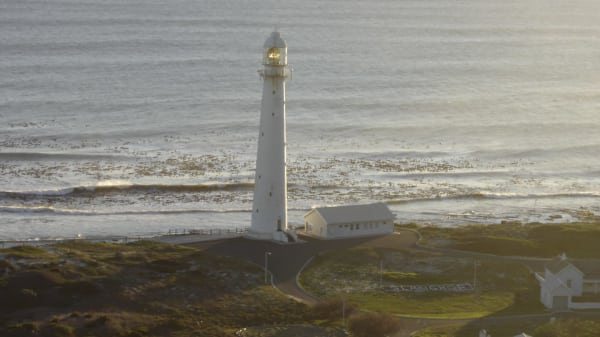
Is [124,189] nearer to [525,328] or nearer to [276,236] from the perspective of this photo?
[276,236]

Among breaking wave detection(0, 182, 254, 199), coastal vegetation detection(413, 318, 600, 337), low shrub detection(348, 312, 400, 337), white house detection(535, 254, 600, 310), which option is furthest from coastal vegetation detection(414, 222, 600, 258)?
breaking wave detection(0, 182, 254, 199)

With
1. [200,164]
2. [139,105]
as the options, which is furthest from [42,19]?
[200,164]

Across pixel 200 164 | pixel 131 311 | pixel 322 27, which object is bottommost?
pixel 131 311

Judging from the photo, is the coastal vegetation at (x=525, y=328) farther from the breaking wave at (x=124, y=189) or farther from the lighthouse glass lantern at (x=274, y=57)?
the breaking wave at (x=124, y=189)

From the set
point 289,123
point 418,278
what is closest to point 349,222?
point 418,278

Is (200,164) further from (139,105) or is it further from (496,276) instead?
(496,276)
